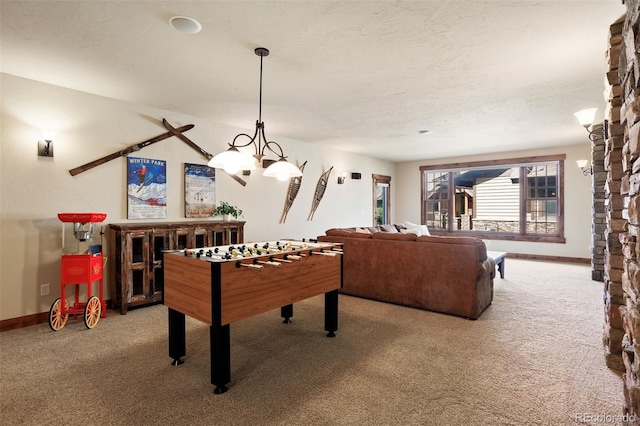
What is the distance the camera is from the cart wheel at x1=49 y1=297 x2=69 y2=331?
321cm

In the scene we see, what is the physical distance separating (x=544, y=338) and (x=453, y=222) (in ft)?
19.4

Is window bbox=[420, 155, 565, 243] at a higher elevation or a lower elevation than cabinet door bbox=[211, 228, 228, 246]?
higher

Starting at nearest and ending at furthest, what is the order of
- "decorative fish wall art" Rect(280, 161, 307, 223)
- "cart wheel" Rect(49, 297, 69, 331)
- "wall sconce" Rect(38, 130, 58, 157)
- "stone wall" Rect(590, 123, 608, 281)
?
"cart wheel" Rect(49, 297, 69, 331), "wall sconce" Rect(38, 130, 58, 157), "stone wall" Rect(590, 123, 608, 281), "decorative fish wall art" Rect(280, 161, 307, 223)

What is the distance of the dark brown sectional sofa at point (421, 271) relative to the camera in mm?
3527

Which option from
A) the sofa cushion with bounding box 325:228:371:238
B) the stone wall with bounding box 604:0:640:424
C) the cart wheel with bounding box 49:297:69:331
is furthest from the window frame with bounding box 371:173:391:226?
the cart wheel with bounding box 49:297:69:331

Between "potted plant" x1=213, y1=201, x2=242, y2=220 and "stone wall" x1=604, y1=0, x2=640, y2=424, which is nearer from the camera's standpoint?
"stone wall" x1=604, y1=0, x2=640, y2=424

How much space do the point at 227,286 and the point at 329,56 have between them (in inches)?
83.5

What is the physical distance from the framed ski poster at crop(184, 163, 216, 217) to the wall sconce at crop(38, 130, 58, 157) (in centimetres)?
150

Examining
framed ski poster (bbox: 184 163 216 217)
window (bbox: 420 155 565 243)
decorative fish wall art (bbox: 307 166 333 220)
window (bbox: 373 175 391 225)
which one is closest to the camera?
framed ski poster (bbox: 184 163 216 217)

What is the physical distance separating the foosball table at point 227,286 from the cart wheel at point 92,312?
139 centimetres

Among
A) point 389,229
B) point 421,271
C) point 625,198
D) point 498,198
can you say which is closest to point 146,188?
point 421,271

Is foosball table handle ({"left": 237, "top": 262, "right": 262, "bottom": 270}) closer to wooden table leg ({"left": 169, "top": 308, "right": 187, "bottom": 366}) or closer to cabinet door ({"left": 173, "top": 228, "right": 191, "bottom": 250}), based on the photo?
wooden table leg ({"left": 169, "top": 308, "right": 187, "bottom": 366})

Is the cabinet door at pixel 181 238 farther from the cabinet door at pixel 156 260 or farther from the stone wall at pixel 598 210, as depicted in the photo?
the stone wall at pixel 598 210

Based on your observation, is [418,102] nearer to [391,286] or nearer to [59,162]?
[391,286]
